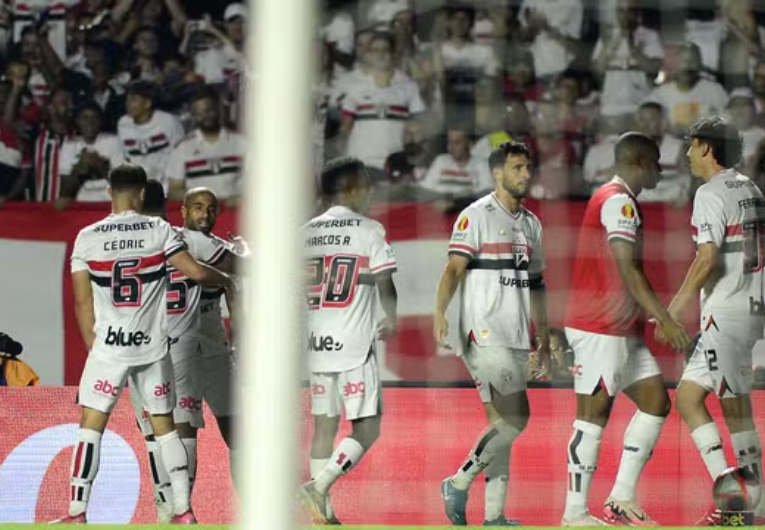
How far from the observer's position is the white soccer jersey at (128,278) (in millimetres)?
4910

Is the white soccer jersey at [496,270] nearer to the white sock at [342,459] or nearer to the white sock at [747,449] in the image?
the white sock at [342,459]

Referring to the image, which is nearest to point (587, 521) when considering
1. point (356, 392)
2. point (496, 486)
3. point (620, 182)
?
point (496, 486)

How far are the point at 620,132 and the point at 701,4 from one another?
1.45ft

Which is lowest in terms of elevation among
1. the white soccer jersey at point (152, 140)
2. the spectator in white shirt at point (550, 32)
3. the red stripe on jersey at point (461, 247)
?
the red stripe on jersey at point (461, 247)

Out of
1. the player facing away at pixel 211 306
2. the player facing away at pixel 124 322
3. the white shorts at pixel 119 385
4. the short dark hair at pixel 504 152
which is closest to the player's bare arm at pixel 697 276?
the short dark hair at pixel 504 152

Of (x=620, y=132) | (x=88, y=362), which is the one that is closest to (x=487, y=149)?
(x=620, y=132)

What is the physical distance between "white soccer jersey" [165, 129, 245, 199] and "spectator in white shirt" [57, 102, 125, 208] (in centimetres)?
19

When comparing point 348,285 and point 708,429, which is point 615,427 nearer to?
point 708,429

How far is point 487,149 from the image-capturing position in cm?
472

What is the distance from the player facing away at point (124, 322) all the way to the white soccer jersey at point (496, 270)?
847 millimetres

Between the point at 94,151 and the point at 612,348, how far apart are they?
5.70ft

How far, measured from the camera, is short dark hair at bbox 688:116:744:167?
15.2 ft

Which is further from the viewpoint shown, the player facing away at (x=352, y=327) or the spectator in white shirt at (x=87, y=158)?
the spectator in white shirt at (x=87, y=158)

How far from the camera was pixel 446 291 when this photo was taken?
485cm
